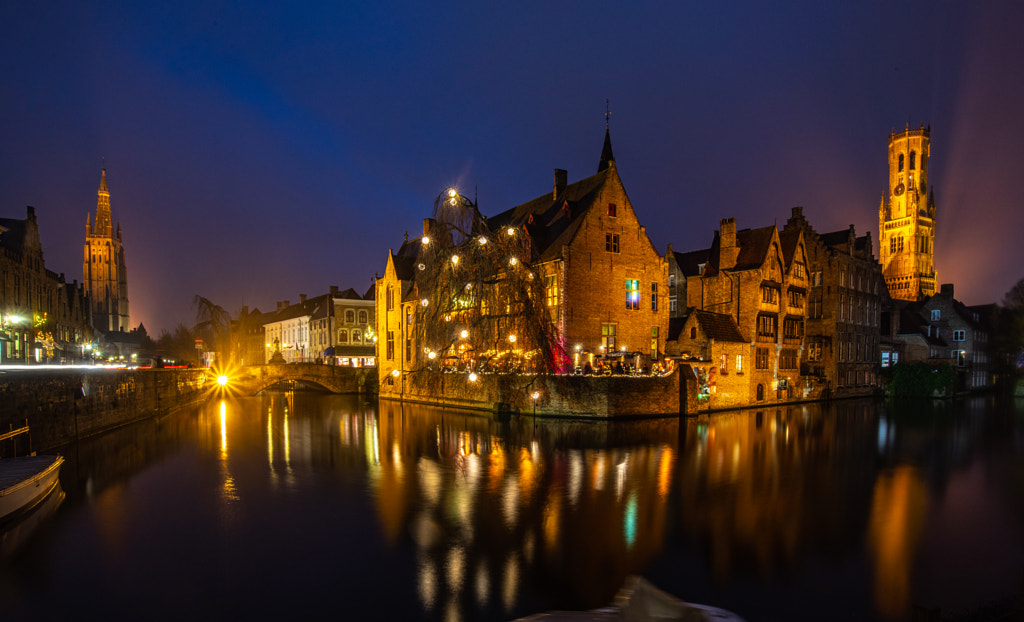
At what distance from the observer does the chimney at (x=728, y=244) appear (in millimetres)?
40344

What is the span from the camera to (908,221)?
114312 mm

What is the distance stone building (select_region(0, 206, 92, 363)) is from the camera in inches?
1405

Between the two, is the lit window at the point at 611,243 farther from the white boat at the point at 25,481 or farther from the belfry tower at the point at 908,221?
the belfry tower at the point at 908,221

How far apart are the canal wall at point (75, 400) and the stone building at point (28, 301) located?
8725 millimetres

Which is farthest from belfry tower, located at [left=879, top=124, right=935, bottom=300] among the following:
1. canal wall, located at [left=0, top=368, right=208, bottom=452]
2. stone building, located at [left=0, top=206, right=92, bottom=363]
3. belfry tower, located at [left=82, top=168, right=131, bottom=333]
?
belfry tower, located at [left=82, top=168, right=131, bottom=333]


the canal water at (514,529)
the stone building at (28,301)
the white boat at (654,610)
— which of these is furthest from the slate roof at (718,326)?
the stone building at (28,301)

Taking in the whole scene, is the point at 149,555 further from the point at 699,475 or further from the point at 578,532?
the point at 699,475

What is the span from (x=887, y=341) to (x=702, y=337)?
28547 mm

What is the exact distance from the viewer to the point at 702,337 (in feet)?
117

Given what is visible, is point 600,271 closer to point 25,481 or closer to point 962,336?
point 25,481

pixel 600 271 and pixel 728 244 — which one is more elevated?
pixel 728 244

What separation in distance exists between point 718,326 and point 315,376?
37.1 m

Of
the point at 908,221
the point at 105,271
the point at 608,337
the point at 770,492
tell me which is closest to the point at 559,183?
the point at 608,337

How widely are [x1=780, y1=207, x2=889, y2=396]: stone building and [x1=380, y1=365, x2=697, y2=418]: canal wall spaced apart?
17382 millimetres
